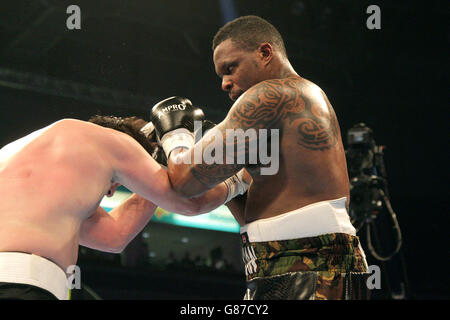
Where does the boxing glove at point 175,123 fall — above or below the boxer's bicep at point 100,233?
above

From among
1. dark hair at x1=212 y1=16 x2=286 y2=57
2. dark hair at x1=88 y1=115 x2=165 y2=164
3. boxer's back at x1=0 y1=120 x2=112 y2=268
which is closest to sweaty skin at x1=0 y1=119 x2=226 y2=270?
boxer's back at x1=0 y1=120 x2=112 y2=268

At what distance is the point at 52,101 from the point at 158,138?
3.94 meters

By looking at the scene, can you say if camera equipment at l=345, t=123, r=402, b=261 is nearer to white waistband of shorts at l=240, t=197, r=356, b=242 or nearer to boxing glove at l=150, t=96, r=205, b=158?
boxing glove at l=150, t=96, r=205, b=158

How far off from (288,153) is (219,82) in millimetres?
4566

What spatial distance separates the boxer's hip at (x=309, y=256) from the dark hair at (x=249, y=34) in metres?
0.77

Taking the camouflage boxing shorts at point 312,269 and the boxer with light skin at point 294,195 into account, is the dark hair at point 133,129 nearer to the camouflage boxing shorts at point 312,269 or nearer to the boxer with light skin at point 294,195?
the boxer with light skin at point 294,195

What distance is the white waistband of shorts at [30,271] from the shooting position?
153 centimetres

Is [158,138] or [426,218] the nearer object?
[158,138]

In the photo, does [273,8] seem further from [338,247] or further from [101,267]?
[338,247]

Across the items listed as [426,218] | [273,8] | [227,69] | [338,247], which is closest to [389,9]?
[273,8]

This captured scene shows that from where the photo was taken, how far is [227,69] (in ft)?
6.86

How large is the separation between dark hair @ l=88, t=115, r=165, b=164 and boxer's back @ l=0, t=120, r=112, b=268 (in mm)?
309

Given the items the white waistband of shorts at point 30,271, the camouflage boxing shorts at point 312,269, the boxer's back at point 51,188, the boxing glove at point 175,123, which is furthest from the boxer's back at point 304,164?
the white waistband of shorts at point 30,271

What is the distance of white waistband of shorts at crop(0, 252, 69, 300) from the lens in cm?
153
